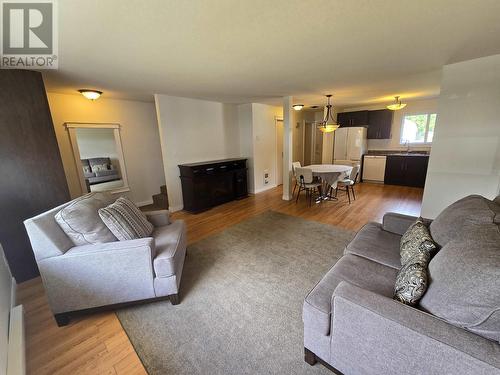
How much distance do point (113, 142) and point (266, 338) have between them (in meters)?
4.35

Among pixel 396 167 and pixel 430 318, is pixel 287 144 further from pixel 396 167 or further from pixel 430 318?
Answer: pixel 430 318

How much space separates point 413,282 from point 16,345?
100 inches

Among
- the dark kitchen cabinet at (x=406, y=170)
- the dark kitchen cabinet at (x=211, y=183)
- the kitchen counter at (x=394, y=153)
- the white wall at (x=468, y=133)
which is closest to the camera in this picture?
the white wall at (x=468, y=133)

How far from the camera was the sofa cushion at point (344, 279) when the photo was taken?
1196 mm

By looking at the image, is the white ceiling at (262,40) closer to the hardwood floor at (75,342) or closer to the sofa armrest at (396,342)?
the sofa armrest at (396,342)

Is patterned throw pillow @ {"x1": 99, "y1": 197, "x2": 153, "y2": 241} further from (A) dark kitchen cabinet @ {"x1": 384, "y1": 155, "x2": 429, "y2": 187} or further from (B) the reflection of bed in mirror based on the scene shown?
(A) dark kitchen cabinet @ {"x1": 384, "y1": 155, "x2": 429, "y2": 187}

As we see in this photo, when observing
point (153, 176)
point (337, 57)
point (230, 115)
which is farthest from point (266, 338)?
point (230, 115)

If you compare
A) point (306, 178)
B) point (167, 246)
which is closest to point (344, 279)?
point (167, 246)

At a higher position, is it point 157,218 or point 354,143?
point 354,143

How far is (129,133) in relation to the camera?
4.33 meters

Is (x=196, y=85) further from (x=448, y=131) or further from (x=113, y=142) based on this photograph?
(x=448, y=131)

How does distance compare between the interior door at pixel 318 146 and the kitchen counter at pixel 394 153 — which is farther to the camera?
the interior door at pixel 318 146

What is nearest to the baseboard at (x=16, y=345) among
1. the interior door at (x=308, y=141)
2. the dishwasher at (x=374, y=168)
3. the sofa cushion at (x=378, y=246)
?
the sofa cushion at (x=378, y=246)

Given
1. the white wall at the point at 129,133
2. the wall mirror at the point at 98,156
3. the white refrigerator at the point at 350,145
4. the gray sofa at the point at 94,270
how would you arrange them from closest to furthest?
1. the gray sofa at the point at 94,270
2. the white wall at the point at 129,133
3. the wall mirror at the point at 98,156
4. the white refrigerator at the point at 350,145
